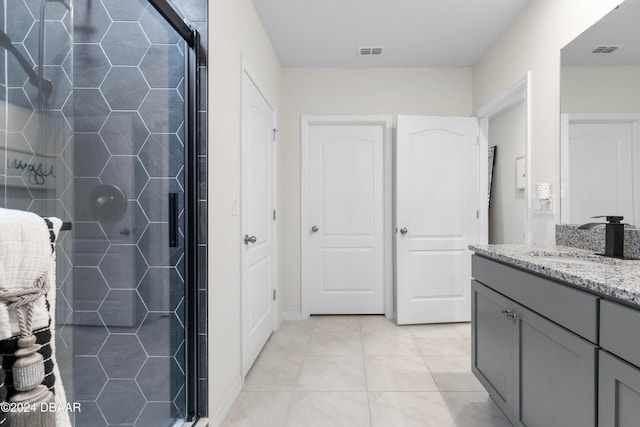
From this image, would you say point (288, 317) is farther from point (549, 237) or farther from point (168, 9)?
point (168, 9)

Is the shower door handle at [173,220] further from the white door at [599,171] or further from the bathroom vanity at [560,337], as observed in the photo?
the white door at [599,171]

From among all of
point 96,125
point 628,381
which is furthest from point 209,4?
point 628,381

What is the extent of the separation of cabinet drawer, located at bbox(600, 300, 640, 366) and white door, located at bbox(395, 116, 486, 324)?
90.7 inches

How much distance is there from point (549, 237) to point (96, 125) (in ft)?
8.32

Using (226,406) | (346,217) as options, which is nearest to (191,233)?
(226,406)

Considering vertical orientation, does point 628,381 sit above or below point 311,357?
above

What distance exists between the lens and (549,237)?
2166 millimetres

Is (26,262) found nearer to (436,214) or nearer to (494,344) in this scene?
(494,344)

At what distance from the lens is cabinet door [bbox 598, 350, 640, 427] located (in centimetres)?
85

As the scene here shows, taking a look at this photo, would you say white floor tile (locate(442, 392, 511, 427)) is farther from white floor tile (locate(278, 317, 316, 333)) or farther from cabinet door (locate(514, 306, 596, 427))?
white floor tile (locate(278, 317, 316, 333))

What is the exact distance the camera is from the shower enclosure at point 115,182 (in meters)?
1.08

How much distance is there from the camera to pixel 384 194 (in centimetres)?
346

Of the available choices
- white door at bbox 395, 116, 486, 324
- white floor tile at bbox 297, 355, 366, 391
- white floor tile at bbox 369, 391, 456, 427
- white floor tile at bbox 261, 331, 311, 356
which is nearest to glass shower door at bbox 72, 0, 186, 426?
white floor tile at bbox 297, 355, 366, 391

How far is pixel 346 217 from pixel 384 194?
0.45 m
